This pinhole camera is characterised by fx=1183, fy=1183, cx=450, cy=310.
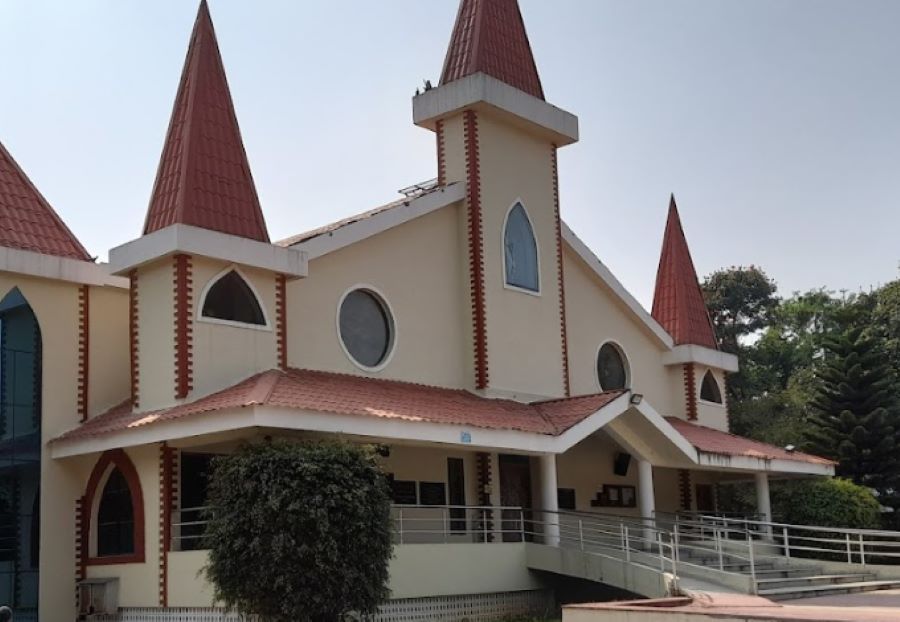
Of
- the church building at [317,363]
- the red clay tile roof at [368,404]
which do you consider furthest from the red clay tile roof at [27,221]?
the red clay tile roof at [368,404]

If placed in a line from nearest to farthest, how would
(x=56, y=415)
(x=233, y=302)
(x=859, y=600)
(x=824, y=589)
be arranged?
(x=859, y=600), (x=233, y=302), (x=56, y=415), (x=824, y=589)

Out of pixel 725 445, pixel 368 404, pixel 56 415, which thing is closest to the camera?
pixel 368 404

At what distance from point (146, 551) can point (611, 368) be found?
1349 cm

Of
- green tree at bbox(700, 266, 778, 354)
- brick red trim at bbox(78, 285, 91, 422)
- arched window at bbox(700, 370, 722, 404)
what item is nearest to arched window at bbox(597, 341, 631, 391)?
arched window at bbox(700, 370, 722, 404)

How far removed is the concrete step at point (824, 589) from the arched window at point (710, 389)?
9378 millimetres

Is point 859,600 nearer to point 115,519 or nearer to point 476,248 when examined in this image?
point 476,248

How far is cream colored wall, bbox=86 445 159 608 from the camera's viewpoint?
1822 cm

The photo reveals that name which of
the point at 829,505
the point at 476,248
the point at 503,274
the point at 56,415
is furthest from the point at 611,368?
the point at 56,415

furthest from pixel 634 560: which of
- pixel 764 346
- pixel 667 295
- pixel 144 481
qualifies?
pixel 764 346

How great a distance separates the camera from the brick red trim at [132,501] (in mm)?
18594

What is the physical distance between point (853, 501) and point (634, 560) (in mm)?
9469

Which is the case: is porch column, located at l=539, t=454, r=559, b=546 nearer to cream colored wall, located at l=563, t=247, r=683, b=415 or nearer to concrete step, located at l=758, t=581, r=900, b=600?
concrete step, located at l=758, t=581, r=900, b=600

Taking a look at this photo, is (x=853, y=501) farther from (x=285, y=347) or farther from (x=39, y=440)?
(x=39, y=440)

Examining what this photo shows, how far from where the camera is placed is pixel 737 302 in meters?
59.3
